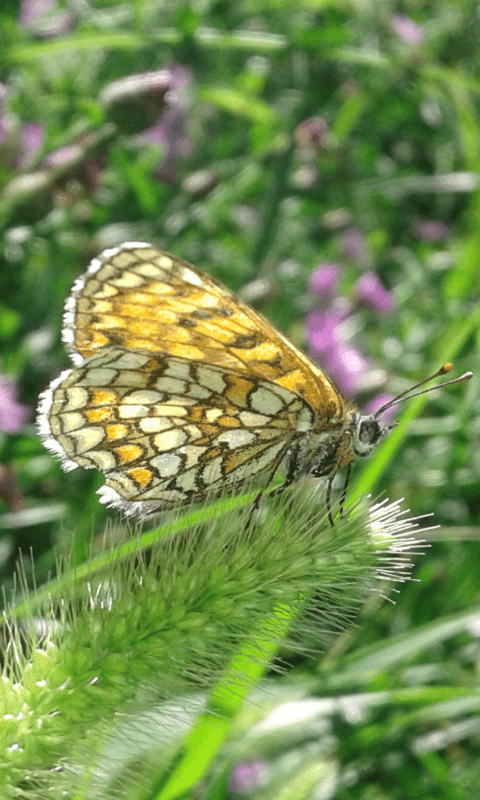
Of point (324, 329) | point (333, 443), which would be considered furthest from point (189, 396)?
point (324, 329)

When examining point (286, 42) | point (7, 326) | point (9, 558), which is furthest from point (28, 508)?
point (286, 42)

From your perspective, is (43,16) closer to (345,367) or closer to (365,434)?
(345,367)

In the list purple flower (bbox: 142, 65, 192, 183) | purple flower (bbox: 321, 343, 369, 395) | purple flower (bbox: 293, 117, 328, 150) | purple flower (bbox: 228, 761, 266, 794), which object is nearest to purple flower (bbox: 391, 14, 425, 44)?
purple flower (bbox: 293, 117, 328, 150)

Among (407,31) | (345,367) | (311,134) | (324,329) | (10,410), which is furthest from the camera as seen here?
(407,31)

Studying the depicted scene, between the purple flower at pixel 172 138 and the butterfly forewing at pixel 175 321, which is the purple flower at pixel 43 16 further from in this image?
the butterfly forewing at pixel 175 321

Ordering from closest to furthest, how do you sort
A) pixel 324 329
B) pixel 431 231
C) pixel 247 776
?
pixel 247 776 → pixel 324 329 → pixel 431 231

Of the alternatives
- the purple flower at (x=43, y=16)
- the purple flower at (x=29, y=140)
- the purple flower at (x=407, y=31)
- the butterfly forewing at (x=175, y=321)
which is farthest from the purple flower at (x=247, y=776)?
the purple flower at (x=407, y=31)
